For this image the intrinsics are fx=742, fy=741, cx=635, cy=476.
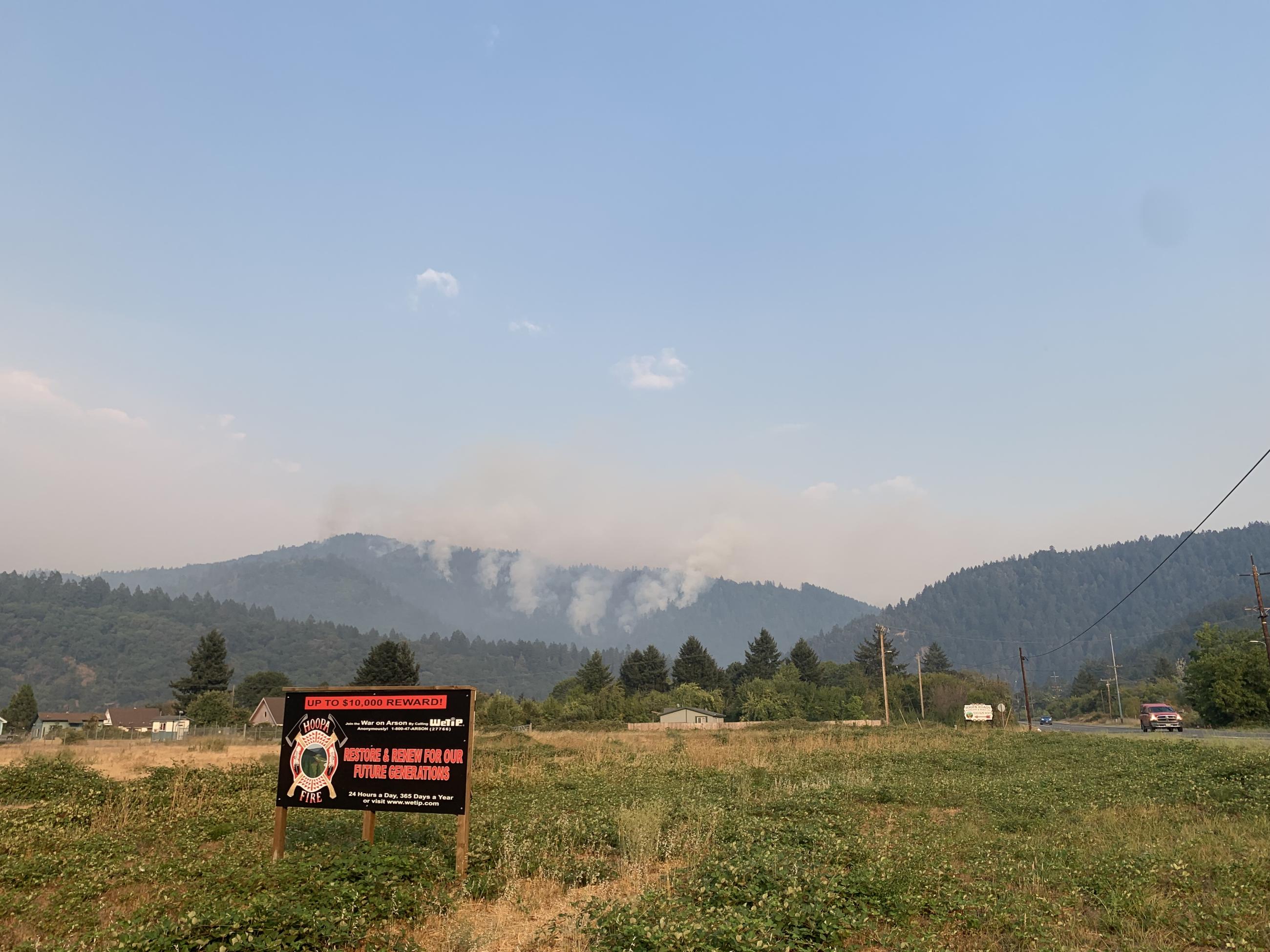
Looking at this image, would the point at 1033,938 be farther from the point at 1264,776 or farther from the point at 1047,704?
the point at 1047,704

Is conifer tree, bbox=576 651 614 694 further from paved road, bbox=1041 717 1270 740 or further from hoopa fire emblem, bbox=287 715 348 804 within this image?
hoopa fire emblem, bbox=287 715 348 804

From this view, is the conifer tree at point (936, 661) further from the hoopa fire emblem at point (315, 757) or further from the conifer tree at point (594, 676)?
the hoopa fire emblem at point (315, 757)

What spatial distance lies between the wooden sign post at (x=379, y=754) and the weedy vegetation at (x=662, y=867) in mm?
772

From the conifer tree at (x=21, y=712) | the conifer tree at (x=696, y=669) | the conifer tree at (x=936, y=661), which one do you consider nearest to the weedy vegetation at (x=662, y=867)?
the conifer tree at (x=21, y=712)

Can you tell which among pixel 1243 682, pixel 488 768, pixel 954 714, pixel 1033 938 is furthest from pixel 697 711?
pixel 1033 938

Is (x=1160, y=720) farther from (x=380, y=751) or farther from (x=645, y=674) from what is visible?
(x=645, y=674)

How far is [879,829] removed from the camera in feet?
49.5

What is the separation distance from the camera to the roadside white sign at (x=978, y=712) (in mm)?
70750

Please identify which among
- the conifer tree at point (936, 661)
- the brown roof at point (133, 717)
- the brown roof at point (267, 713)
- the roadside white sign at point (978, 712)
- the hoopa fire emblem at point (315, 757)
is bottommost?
the brown roof at point (133, 717)

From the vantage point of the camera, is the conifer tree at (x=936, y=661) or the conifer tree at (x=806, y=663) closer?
the conifer tree at (x=806, y=663)

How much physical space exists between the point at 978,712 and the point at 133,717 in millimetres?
137510

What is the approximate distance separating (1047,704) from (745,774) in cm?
17365

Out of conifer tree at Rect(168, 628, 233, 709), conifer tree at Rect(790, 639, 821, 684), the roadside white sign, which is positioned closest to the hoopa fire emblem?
the roadside white sign

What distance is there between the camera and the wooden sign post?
1236cm
